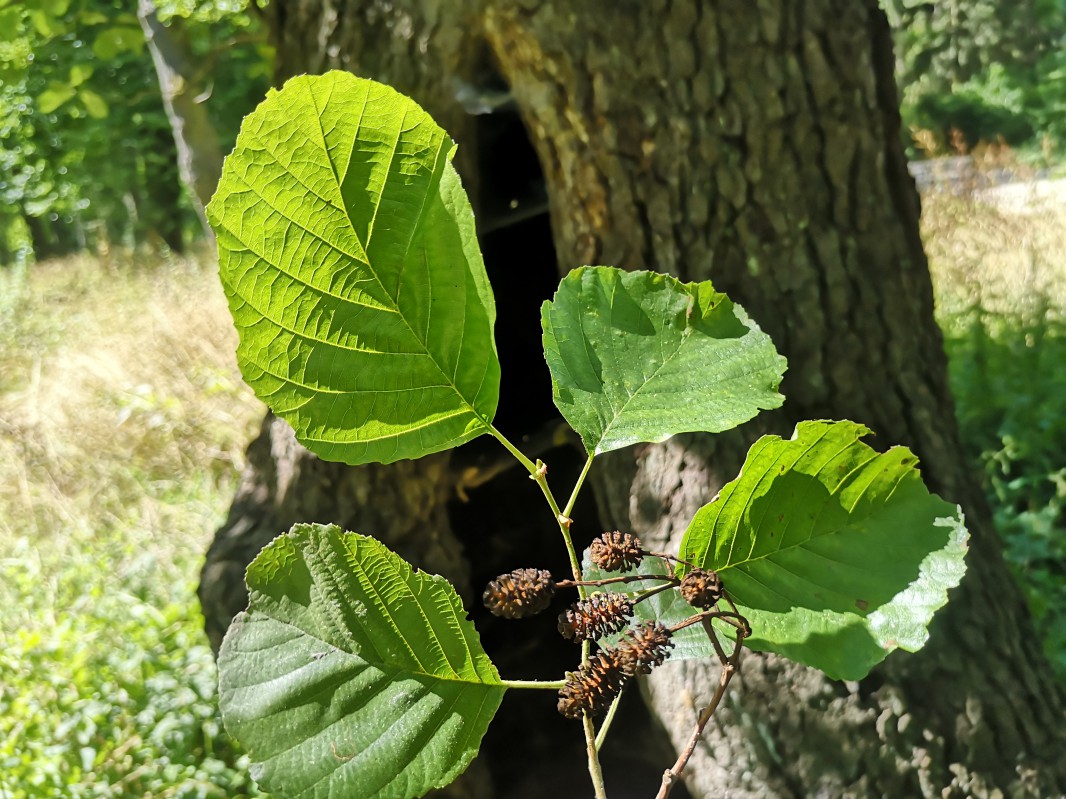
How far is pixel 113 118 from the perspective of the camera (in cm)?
1222

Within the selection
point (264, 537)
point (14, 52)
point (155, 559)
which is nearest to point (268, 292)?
point (264, 537)

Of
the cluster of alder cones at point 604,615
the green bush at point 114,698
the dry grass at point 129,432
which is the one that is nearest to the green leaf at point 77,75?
the dry grass at point 129,432

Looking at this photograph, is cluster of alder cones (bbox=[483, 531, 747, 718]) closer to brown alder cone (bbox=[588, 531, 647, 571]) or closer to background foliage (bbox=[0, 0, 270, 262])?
brown alder cone (bbox=[588, 531, 647, 571])

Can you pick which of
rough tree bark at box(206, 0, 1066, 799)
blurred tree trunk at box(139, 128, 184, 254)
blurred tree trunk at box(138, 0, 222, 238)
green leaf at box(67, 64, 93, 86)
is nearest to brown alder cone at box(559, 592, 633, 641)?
rough tree bark at box(206, 0, 1066, 799)

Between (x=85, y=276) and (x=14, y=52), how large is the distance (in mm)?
8031

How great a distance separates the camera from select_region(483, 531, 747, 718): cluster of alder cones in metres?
0.43

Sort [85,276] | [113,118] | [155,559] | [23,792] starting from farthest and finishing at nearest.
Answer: [113,118]
[85,276]
[155,559]
[23,792]

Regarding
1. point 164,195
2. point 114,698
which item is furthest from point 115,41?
point 164,195

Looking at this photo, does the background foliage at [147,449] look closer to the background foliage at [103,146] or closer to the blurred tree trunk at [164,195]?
the background foliage at [103,146]

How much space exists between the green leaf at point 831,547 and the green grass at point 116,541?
228 cm

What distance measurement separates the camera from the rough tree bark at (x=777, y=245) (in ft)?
4.80

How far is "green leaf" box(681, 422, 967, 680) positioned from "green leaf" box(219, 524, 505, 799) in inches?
6.4

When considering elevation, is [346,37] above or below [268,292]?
above

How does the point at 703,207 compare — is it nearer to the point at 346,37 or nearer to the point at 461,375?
A: the point at 346,37
